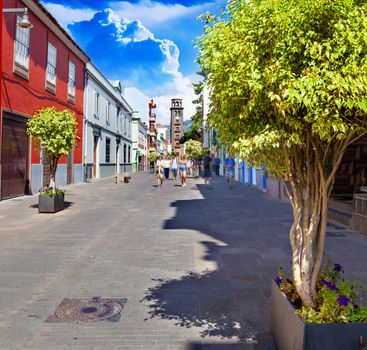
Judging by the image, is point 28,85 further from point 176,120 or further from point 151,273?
point 176,120

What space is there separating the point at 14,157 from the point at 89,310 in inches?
470

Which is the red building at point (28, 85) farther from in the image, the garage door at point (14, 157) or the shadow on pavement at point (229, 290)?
the shadow on pavement at point (229, 290)

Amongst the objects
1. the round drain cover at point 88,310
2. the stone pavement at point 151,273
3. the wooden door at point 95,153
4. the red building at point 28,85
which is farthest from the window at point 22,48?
the wooden door at point 95,153

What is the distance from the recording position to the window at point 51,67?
58.1ft

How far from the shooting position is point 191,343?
128 inches

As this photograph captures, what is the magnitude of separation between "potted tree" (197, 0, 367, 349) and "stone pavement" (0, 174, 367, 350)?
1192 mm

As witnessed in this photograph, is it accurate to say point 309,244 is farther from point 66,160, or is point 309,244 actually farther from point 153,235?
point 66,160

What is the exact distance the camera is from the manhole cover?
3.71 m

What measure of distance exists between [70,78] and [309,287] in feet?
69.7

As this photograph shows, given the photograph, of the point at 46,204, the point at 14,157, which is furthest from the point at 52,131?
the point at 14,157

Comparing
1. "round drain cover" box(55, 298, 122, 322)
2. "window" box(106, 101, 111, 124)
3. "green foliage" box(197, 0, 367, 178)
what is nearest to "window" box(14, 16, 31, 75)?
"round drain cover" box(55, 298, 122, 322)

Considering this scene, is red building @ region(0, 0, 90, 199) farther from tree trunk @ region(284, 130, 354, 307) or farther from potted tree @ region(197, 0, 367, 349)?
tree trunk @ region(284, 130, 354, 307)

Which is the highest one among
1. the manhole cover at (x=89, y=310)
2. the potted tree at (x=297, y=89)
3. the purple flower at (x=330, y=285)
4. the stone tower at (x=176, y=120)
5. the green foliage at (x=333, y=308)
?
the stone tower at (x=176, y=120)

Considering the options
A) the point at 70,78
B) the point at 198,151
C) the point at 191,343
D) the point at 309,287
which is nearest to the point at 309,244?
the point at 309,287
